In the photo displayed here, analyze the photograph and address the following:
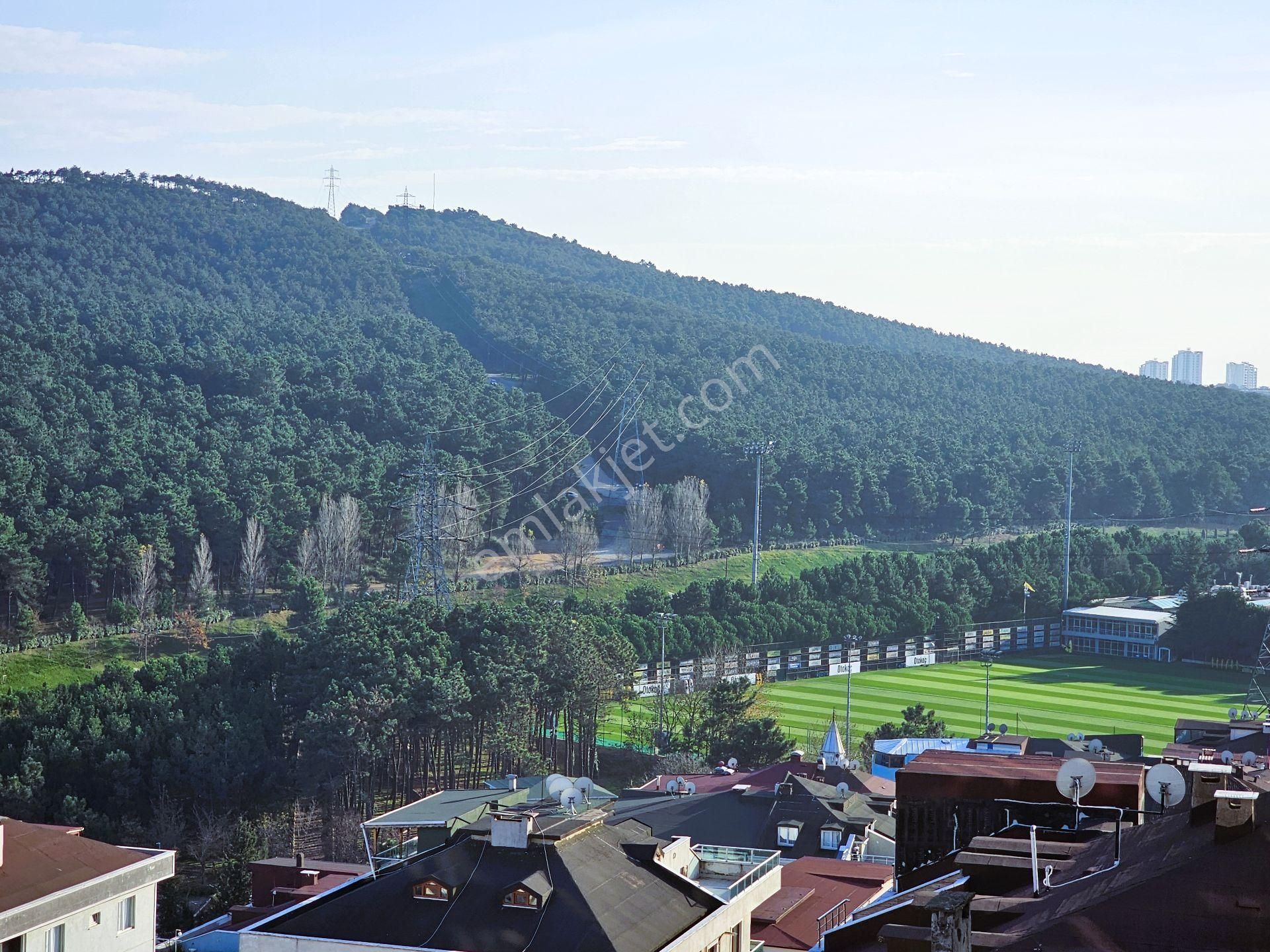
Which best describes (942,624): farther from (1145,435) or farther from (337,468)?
(1145,435)

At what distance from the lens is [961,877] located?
1051 cm

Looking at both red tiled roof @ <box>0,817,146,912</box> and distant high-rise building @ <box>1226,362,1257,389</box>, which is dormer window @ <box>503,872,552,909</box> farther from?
distant high-rise building @ <box>1226,362,1257,389</box>

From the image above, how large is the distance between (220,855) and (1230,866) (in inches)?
993

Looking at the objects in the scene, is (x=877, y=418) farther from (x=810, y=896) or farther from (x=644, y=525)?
(x=810, y=896)

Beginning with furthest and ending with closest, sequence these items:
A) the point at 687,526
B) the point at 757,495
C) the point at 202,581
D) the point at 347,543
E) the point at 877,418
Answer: the point at 877,418 → the point at 687,526 → the point at 757,495 → the point at 347,543 → the point at 202,581

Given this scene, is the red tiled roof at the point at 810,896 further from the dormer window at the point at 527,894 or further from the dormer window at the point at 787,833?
the dormer window at the point at 527,894

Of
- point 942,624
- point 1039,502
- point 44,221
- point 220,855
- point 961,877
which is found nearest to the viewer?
point 961,877

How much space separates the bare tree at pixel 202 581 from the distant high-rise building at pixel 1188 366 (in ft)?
516

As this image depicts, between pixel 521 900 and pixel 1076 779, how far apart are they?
602 cm

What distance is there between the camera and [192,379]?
73.3m

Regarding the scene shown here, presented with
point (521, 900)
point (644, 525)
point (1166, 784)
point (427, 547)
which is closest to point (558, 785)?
point (521, 900)

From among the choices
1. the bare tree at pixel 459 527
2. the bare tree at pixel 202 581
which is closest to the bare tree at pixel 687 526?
the bare tree at pixel 459 527

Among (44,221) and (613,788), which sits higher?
(44,221)

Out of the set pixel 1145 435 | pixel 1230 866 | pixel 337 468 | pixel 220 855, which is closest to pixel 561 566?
pixel 337 468
